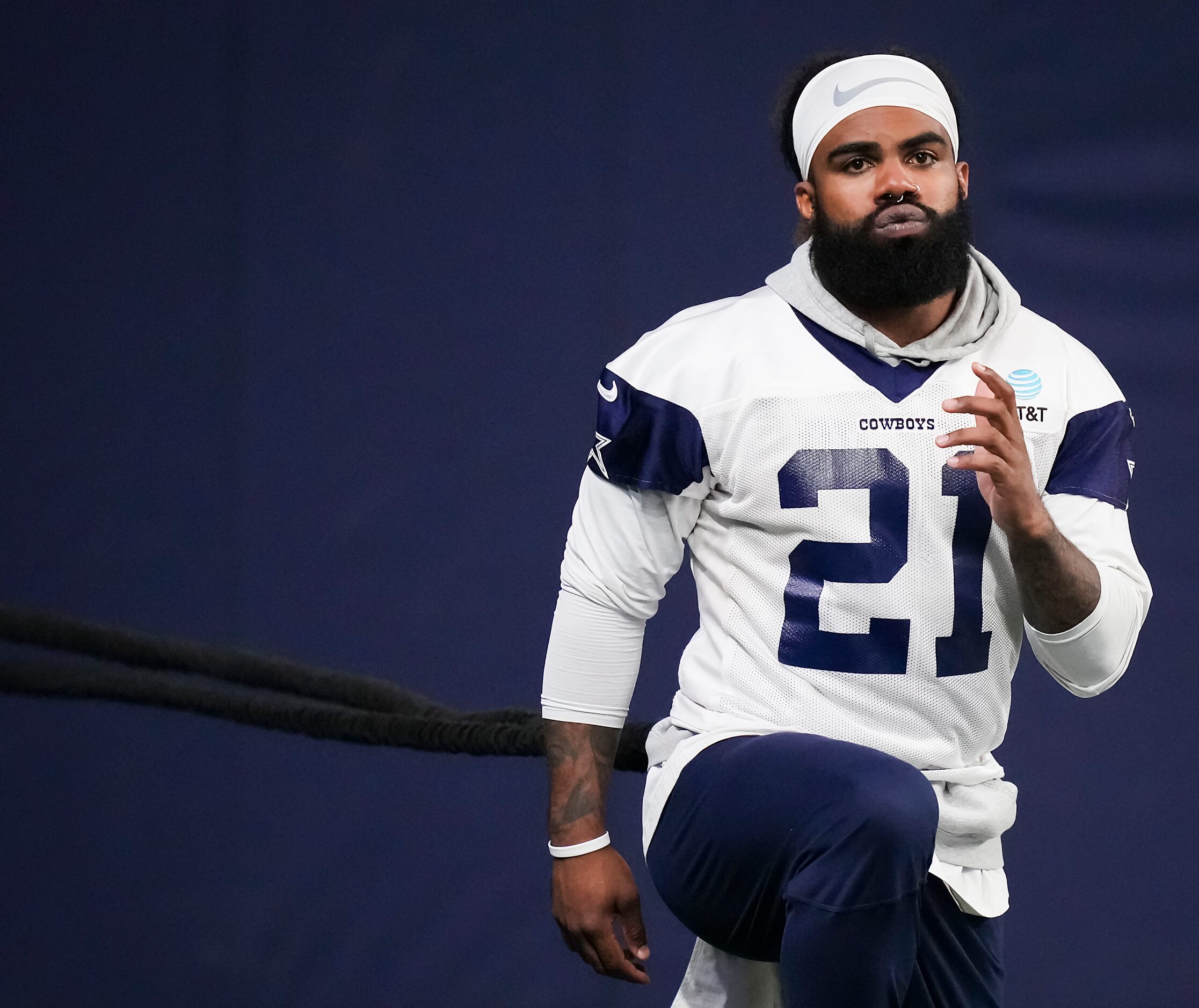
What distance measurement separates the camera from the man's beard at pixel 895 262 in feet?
4.66

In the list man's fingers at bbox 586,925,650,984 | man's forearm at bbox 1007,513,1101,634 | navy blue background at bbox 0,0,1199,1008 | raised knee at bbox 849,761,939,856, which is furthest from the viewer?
navy blue background at bbox 0,0,1199,1008

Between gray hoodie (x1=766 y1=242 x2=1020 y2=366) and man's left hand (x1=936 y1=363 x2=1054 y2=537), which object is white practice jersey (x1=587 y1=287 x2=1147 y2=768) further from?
man's left hand (x1=936 y1=363 x2=1054 y2=537)

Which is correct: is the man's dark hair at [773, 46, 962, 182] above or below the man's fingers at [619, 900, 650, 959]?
above

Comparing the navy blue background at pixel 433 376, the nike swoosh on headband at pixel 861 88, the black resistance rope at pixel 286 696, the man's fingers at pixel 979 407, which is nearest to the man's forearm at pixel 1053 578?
the man's fingers at pixel 979 407

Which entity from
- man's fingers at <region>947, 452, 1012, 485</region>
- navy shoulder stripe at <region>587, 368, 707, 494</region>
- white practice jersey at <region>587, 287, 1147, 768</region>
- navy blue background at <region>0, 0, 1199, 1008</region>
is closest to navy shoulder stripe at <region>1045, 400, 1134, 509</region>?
white practice jersey at <region>587, 287, 1147, 768</region>

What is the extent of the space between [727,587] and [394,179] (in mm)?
921

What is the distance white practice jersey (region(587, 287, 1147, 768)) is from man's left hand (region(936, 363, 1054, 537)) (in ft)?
0.39

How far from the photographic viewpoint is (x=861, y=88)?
147 cm

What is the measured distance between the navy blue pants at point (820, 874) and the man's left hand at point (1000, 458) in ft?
0.71

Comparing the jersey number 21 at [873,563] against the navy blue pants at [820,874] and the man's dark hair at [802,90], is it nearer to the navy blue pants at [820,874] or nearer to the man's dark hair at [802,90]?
the navy blue pants at [820,874]

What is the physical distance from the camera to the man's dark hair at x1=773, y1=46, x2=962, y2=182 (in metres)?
1.57

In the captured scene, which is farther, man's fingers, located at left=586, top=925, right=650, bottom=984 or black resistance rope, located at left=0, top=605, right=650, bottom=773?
black resistance rope, located at left=0, top=605, right=650, bottom=773

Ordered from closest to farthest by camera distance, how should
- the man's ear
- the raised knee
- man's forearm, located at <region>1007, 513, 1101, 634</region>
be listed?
the raised knee → man's forearm, located at <region>1007, 513, 1101, 634</region> → the man's ear

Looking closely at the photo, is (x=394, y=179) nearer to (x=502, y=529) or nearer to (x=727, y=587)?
(x=502, y=529)
